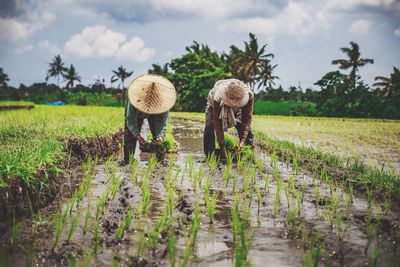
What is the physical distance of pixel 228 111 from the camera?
480 cm

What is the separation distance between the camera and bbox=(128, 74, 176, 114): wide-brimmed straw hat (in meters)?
4.37

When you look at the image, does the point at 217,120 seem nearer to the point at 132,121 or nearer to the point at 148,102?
the point at 148,102

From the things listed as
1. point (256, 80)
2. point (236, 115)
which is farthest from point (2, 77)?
point (236, 115)

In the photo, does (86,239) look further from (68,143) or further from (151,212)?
(68,143)

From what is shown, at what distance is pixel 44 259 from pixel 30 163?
3.87 feet

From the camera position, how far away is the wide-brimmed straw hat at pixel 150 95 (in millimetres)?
4367

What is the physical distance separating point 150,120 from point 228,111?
968 mm

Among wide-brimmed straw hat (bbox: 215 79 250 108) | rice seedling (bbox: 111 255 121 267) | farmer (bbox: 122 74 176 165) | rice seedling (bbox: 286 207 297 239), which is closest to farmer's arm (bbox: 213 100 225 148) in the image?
wide-brimmed straw hat (bbox: 215 79 250 108)

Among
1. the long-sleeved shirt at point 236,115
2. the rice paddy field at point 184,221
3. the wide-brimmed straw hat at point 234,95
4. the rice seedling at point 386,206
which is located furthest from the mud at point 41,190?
the rice seedling at point 386,206

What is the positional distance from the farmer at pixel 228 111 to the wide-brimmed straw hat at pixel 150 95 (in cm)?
58

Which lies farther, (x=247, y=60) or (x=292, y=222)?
(x=247, y=60)

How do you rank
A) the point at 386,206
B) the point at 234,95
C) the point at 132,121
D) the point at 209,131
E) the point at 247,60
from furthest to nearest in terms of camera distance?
the point at 247,60
the point at 209,131
the point at 132,121
the point at 234,95
the point at 386,206

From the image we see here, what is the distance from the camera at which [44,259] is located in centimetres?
204

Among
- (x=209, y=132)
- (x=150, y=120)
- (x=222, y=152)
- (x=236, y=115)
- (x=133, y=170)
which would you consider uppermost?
(x=236, y=115)
